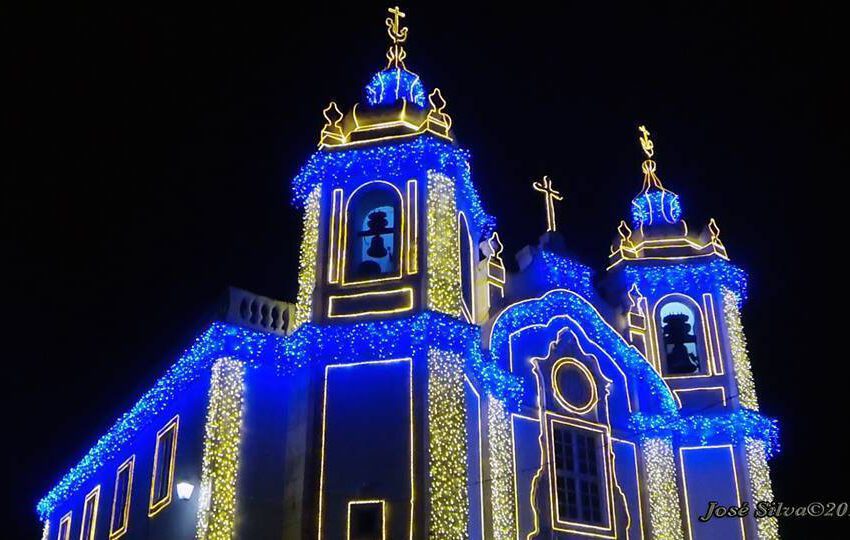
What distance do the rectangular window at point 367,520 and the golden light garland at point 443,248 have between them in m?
4.21

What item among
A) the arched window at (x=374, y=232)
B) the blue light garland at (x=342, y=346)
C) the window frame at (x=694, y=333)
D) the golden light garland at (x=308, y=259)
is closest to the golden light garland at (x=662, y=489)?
the window frame at (x=694, y=333)

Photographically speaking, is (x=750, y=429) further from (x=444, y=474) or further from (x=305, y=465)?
(x=305, y=465)

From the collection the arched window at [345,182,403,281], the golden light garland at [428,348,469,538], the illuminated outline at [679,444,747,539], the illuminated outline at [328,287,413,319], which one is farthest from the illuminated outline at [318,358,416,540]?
the illuminated outline at [679,444,747,539]

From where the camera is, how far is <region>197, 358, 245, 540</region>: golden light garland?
66.4 feet

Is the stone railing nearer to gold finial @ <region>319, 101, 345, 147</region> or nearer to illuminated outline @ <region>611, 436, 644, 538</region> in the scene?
gold finial @ <region>319, 101, 345, 147</region>

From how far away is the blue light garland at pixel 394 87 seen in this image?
82.8 ft

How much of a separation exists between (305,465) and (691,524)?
1028 cm

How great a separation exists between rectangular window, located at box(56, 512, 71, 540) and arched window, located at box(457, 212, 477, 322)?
17.2 meters

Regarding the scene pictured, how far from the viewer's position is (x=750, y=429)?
25.9 meters

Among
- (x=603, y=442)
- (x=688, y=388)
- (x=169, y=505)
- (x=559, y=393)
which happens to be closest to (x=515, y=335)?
(x=559, y=393)

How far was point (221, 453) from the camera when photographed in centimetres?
2084

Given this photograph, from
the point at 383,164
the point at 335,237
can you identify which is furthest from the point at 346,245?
the point at 383,164

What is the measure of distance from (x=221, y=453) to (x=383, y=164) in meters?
7.22

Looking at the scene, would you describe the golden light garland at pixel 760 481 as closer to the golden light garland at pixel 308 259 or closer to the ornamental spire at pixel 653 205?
the ornamental spire at pixel 653 205
